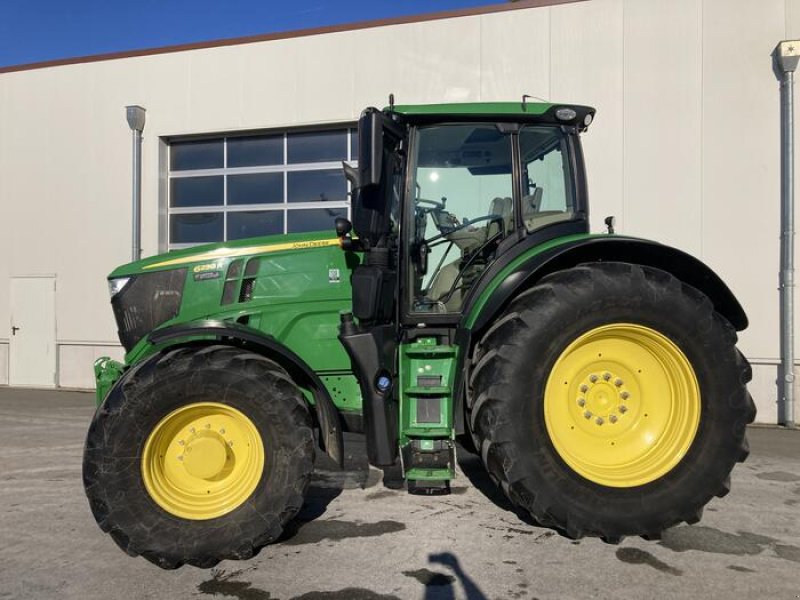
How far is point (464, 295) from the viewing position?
3.29 meters

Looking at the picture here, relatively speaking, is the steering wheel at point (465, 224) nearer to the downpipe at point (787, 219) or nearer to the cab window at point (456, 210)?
the cab window at point (456, 210)

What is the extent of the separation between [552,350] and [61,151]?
9.08m

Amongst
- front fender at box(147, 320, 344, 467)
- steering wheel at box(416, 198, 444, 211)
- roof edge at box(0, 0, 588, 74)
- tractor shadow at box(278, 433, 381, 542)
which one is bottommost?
tractor shadow at box(278, 433, 381, 542)

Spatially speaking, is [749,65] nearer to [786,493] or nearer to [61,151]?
[786,493]

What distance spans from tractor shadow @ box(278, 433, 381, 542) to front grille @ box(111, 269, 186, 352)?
4.54ft

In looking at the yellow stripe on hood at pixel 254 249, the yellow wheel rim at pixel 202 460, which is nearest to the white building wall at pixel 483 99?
the yellow stripe on hood at pixel 254 249

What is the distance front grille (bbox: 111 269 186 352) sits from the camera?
3.51 meters

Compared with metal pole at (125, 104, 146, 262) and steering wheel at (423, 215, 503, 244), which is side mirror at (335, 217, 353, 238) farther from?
metal pole at (125, 104, 146, 262)

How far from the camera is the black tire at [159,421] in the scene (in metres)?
2.67

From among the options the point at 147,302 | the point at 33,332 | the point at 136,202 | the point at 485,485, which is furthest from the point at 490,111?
the point at 33,332

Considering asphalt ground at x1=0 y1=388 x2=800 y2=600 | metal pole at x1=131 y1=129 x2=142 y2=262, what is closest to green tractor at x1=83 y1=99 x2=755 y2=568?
asphalt ground at x1=0 y1=388 x2=800 y2=600

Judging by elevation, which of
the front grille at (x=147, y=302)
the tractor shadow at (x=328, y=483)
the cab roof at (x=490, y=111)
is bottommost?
the tractor shadow at (x=328, y=483)

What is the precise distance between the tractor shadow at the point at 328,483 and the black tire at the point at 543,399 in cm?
126

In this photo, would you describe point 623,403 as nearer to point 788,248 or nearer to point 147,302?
point 147,302
